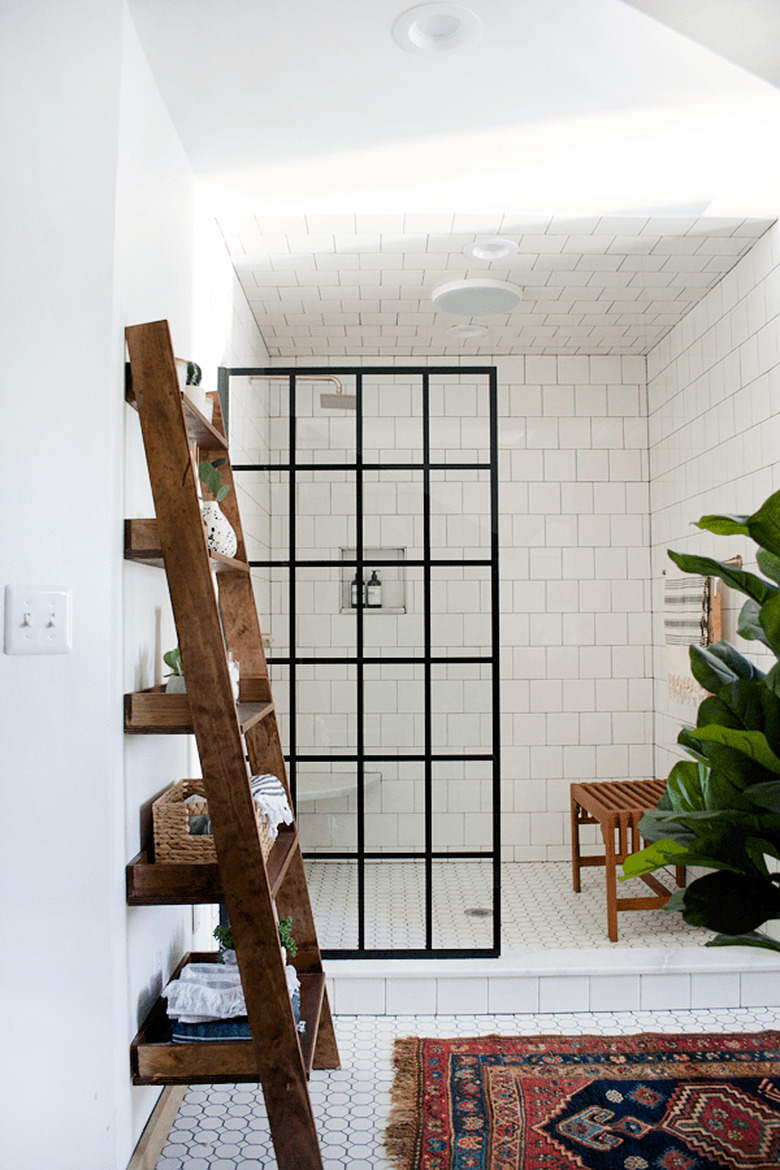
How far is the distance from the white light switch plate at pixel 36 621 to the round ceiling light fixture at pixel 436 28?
1.43 m

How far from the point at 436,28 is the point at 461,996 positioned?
8.56 feet

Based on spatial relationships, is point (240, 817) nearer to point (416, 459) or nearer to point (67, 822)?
point (67, 822)

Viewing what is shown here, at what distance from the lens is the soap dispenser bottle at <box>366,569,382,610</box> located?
292cm

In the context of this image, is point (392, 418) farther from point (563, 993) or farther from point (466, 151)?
point (563, 993)

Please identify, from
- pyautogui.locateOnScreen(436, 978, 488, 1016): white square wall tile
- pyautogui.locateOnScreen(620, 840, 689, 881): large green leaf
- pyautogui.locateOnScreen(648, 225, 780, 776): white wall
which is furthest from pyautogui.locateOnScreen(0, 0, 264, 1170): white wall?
pyautogui.locateOnScreen(648, 225, 780, 776): white wall

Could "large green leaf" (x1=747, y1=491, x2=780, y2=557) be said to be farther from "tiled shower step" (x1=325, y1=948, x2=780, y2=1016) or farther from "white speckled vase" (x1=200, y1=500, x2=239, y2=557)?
"tiled shower step" (x1=325, y1=948, x2=780, y2=1016)

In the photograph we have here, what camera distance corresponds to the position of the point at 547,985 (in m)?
2.77

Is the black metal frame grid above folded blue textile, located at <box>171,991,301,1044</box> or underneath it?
above

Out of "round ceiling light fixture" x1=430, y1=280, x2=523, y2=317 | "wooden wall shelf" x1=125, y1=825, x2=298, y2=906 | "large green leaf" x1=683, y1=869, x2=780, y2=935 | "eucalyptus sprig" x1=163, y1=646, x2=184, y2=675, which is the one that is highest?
"round ceiling light fixture" x1=430, y1=280, x2=523, y2=317

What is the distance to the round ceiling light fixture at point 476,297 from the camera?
135 inches

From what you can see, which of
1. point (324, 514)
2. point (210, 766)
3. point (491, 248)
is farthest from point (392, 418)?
point (210, 766)

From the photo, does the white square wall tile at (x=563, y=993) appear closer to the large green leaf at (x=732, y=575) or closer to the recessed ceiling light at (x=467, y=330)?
the large green leaf at (x=732, y=575)

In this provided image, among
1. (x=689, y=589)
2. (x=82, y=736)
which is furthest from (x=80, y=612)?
(x=689, y=589)

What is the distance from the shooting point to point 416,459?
2.94 metres
